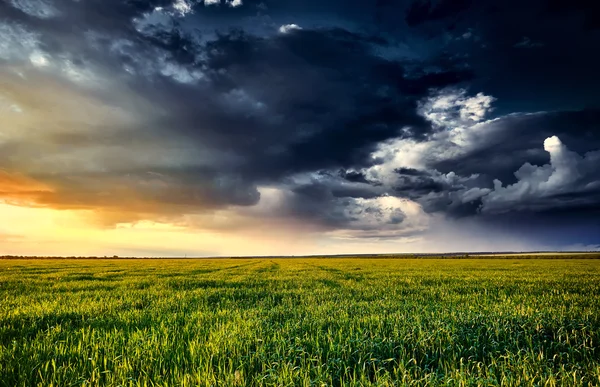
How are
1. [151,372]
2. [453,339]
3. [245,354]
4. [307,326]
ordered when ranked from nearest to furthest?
[151,372], [245,354], [453,339], [307,326]

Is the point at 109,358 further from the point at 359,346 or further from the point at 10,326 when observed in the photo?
the point at 10,326

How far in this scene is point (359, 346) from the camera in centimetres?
528

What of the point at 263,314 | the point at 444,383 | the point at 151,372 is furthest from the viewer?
the point at 263,314

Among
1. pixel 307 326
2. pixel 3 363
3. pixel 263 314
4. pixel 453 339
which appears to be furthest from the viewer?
pixel 263 314

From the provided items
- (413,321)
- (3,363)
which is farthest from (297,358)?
(3,363)

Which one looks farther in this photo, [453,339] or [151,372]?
[453,339]

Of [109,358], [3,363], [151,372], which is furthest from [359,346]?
[3,363]

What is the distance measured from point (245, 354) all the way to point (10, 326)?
6351 millimetres

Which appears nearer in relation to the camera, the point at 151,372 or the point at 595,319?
the point at 151,372

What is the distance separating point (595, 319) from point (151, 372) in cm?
969

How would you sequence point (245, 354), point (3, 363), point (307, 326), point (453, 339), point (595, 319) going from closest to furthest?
point (3, 363), point (245, 354), point (453, 339), point (307, 326), point (595, 319)

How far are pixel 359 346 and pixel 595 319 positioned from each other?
21.3 feet

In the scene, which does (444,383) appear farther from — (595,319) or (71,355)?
(595,319)

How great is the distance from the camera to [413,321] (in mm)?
7227
